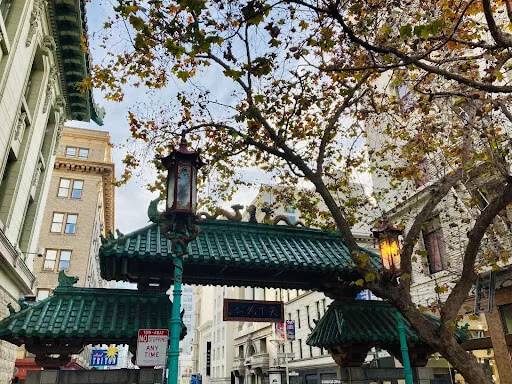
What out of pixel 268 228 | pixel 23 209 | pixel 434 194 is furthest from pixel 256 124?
pixel 23 209

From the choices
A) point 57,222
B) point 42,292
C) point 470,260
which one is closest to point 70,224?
point 57,222

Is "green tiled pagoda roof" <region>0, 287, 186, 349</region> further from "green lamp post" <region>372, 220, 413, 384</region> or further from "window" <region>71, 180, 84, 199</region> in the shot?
"window" <region>71, 180, 84, 199</region>

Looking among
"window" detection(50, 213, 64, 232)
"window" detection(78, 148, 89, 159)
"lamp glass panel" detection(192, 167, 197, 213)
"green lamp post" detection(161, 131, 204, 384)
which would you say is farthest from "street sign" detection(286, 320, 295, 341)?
"window" detection(78, 148, 89, 159)

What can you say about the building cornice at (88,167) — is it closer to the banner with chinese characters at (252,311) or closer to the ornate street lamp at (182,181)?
the banner with chinese characters at (252,311)

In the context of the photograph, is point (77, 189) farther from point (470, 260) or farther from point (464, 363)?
point (464, 363)

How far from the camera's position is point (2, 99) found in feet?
39.6

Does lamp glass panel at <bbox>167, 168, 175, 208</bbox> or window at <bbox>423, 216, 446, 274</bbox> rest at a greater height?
window at <bbox>423, 216, 446, 274</bbox>

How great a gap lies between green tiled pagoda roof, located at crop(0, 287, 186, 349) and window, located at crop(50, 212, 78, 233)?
103ft

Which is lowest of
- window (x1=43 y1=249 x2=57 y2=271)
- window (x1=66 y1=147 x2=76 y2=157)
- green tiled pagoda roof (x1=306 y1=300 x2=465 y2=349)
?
green tiled pagoda roof (x1=306 y1=300 x2=465 y2=349)

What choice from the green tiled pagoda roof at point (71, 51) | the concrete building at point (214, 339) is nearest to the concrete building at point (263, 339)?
the concrete building at point (214, 339)

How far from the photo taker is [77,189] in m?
38.8

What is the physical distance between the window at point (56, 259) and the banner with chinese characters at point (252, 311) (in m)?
30.8

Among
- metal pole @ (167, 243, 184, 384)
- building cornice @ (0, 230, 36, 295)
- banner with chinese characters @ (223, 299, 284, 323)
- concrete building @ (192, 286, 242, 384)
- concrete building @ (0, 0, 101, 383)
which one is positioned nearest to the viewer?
metal pole @ (167, 243, 184, 384)

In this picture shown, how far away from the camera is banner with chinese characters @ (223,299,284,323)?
9.16 metres
